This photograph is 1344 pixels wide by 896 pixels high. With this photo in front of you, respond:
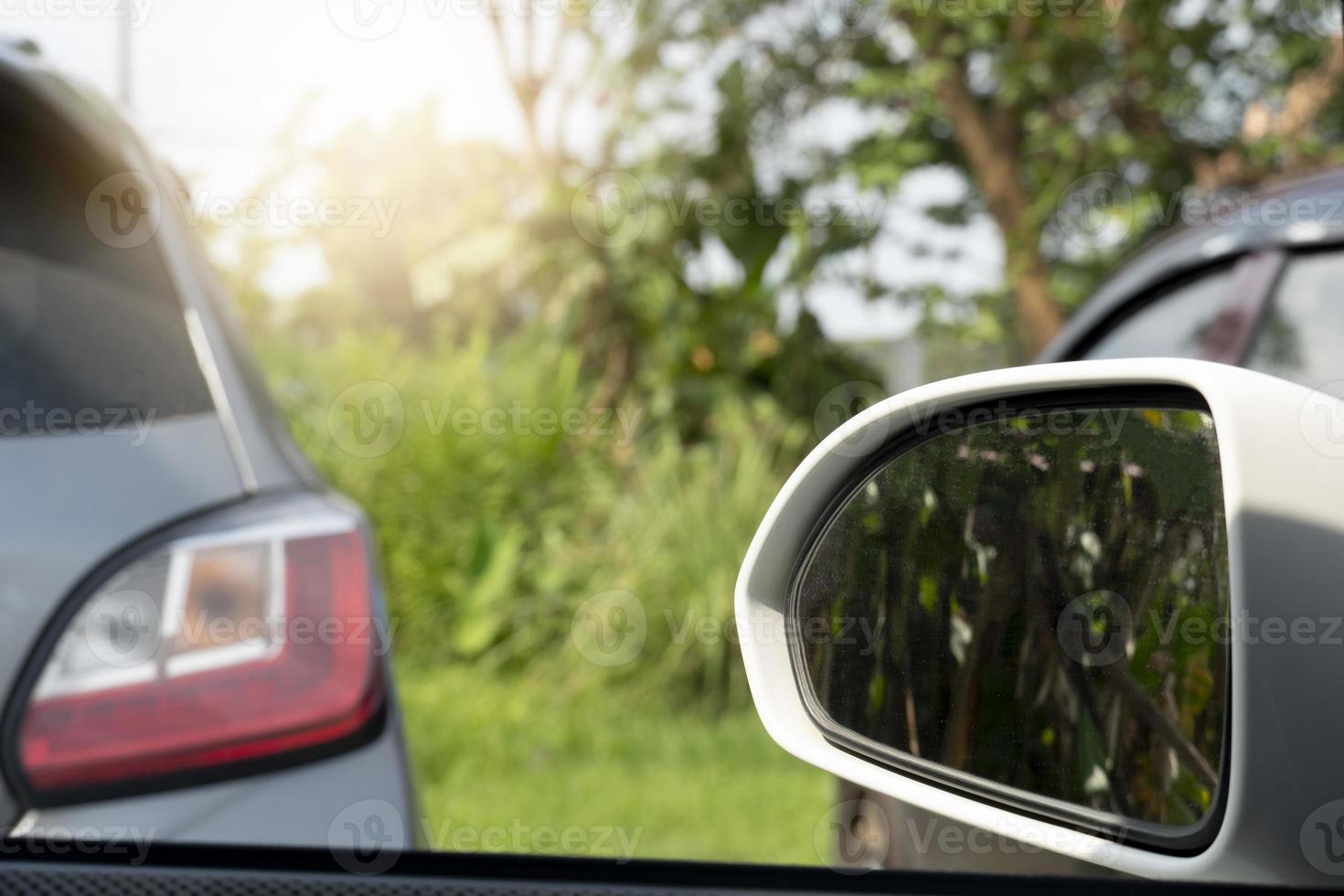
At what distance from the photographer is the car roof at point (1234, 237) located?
1.69 metres

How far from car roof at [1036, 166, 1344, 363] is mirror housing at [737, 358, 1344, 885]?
3.66 ft

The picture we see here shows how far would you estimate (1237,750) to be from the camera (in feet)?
2.40

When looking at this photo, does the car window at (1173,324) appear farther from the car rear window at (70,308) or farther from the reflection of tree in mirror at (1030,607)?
the car rear window at (70,308)

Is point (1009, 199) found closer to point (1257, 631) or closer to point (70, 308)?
point (70, 308)

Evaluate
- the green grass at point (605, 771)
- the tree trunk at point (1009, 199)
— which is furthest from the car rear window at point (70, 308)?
the tree trunk at point (1009, 199)

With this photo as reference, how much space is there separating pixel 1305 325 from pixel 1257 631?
123 centimetres

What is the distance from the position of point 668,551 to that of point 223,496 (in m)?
4.43

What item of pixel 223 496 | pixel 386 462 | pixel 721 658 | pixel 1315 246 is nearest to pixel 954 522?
pixel 223 496

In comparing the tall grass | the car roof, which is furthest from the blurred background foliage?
the car roof

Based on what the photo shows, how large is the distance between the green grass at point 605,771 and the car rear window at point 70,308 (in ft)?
6.54

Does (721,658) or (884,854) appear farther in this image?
(721,658)

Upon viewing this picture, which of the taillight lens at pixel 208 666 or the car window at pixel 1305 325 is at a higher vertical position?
the car window at pixel 1305 325

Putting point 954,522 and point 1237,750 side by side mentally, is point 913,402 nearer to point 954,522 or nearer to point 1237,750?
point 954,522

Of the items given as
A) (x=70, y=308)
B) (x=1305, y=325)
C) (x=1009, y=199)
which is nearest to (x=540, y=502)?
(x=1009, y=199)
